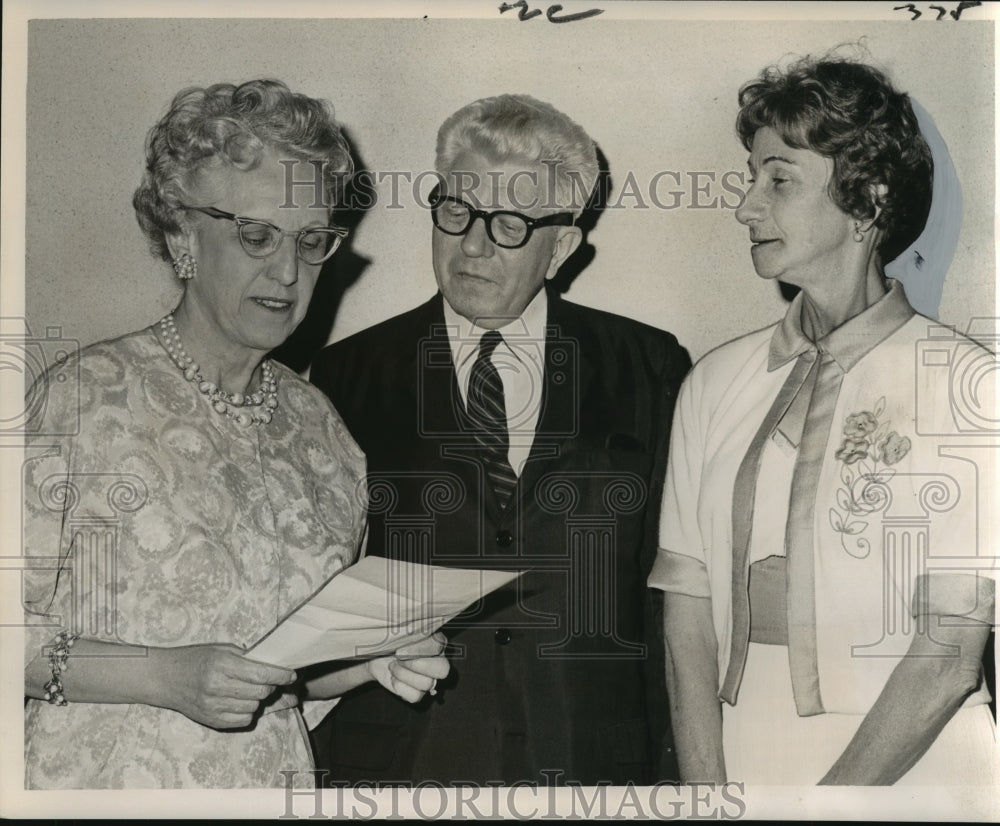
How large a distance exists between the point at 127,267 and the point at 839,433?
160 cm

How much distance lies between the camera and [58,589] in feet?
8.04

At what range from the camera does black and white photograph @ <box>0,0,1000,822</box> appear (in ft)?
8.04

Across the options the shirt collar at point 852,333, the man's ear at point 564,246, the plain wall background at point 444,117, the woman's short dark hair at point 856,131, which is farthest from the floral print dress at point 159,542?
the woman's short dark hair at point 856,131

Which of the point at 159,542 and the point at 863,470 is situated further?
the point at 863,470

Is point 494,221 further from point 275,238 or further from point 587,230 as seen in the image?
point 275,238

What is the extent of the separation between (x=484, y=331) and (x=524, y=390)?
0.16 meters

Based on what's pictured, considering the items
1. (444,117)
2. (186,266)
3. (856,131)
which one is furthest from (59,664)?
(856,131)

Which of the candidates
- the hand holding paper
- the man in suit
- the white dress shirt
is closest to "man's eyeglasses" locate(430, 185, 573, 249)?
the man in suit

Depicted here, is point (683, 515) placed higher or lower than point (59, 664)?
higher

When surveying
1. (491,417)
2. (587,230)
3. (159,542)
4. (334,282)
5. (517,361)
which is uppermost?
(587,230)

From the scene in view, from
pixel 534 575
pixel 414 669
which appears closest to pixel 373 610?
Result: pixel 414 669

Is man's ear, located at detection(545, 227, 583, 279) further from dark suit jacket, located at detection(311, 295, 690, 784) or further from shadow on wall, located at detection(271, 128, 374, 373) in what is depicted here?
shadow on wall, located at detection(271, 128, 374, 373)

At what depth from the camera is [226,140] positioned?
246cm

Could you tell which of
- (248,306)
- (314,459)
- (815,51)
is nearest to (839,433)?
(815,51)
